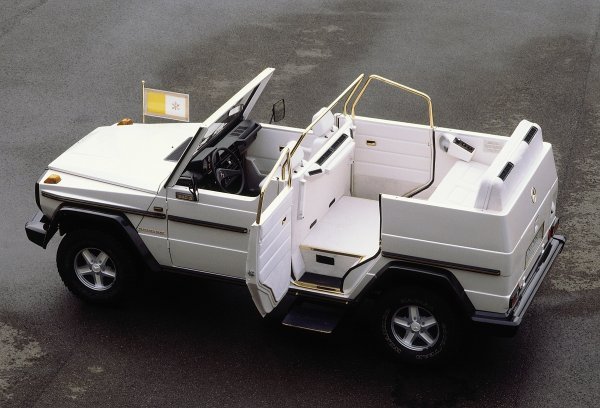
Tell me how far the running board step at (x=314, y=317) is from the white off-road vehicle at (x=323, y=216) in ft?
0.04

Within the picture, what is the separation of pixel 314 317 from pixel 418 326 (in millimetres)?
869

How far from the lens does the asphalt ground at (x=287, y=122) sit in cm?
864

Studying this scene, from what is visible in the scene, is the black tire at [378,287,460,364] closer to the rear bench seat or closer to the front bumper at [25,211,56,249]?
the rear bench seat

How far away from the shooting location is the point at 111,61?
51.0 feet

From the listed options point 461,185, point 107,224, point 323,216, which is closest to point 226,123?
point 323,216

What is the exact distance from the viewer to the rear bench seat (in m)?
7.96

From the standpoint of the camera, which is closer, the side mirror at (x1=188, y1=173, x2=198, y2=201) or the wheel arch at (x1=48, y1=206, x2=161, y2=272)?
the side mirror at (x1=188, y1=173, x2=198, y2=201)

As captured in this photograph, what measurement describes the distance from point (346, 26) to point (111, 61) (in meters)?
3.90

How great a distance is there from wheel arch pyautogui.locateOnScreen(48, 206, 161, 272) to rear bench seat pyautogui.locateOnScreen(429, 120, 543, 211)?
255cm

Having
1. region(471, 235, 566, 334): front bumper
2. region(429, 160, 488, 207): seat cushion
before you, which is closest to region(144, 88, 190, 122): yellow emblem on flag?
region(429, 160, 488, 207): seat cushion

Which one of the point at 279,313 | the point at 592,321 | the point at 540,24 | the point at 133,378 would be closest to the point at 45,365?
the point at 133,378

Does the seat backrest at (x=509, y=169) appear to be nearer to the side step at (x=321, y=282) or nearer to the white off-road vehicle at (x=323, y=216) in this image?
the white off-road vehicle at (x=323, y=216)

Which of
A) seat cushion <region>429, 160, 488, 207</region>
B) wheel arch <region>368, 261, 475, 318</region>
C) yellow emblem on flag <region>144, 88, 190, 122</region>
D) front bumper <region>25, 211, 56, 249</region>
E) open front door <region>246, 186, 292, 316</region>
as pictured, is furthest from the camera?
yellow emblem on flag <region>144, 88, 190, 122</region>

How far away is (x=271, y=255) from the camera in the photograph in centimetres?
817
